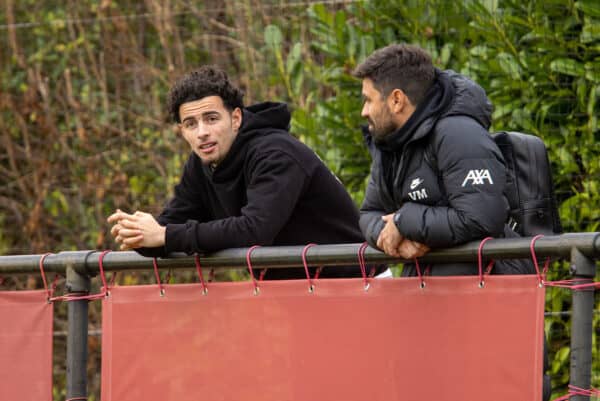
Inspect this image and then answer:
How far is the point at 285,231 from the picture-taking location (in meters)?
4.14

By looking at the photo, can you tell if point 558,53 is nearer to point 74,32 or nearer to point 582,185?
point 582,185

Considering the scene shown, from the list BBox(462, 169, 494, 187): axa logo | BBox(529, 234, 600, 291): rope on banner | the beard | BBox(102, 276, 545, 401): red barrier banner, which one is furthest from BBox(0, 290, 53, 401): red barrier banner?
BBox(529, 234, 600, 291): rope on banner

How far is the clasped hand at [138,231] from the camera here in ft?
12.2

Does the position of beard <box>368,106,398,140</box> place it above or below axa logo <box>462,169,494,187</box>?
above

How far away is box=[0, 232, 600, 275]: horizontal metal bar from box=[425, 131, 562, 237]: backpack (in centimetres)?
37

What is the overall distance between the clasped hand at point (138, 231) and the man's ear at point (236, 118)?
23.7 inches

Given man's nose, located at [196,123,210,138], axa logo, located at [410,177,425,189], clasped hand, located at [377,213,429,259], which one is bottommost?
clasped hand, located at [377,213,429,259]

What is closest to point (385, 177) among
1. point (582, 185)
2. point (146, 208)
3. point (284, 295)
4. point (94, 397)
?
point (284, 295)

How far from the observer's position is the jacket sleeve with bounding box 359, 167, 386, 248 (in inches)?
132

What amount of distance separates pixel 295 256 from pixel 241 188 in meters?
0.83

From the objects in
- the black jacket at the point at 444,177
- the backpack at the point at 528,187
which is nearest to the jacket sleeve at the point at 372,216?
the black jacket at the point at 444,177

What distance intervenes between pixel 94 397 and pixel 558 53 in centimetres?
412

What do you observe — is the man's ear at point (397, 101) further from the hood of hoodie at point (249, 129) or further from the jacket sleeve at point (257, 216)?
the hood of hoodie at point (249, 129)

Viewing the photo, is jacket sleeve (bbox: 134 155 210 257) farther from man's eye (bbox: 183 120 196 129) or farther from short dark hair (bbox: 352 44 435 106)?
short dark hair (bbox: 352 44 435 106)
